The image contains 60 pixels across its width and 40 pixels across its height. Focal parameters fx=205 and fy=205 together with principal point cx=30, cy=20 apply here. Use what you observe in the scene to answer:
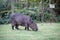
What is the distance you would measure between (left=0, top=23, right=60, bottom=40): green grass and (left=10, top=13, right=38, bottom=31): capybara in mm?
35

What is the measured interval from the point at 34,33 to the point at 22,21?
0.15m

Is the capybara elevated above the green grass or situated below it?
above

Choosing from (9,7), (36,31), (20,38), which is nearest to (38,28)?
(36,31)

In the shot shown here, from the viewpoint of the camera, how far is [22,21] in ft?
5.61

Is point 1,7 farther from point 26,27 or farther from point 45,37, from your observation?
point 45,37

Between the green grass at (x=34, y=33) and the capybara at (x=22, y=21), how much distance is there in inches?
1.4

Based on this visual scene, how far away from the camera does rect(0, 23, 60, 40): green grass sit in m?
1.62

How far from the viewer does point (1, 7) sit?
163cm

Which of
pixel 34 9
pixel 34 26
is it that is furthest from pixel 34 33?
pixel 34 9

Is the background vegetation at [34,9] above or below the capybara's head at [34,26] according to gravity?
above

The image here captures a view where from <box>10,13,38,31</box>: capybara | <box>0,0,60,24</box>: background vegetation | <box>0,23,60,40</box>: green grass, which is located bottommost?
<box>0,23,60,40</box>: green grass

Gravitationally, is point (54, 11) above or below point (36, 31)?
above

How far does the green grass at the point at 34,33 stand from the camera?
63.9 inches

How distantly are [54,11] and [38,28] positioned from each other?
7.4 inches
